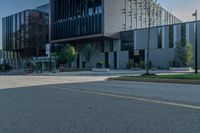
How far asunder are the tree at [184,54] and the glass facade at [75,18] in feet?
66.2

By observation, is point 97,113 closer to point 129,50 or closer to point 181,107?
point 181,107

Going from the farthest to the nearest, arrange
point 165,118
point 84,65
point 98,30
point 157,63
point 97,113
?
point 84,65, point 98,30, point 157,63, point 97,113, point 165,118

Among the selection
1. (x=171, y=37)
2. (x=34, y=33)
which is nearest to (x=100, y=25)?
(x=171, y=37)

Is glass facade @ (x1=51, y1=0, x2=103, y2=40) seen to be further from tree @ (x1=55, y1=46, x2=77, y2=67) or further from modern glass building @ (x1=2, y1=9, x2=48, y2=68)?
tree @ (x1=55, y1=46, x2=77, y2=67)

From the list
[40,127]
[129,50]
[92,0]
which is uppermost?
[92,0]

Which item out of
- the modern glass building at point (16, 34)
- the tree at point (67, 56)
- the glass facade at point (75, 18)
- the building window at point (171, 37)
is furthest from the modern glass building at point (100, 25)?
the modern glass building at point (16, 34)

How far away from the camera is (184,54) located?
166 feet

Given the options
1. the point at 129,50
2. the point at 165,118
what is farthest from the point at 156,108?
the point at 129,50

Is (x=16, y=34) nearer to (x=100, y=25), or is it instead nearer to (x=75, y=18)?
(x=75, y=18)

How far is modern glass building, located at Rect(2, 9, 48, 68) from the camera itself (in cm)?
8425

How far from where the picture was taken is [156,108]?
859 cm

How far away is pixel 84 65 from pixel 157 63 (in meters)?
22.4

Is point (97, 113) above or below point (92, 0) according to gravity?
below

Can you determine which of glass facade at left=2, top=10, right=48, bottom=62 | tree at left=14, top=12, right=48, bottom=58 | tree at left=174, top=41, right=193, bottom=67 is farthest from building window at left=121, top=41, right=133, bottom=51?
glass facade at left=2, top=10, right=48, bottom=62
